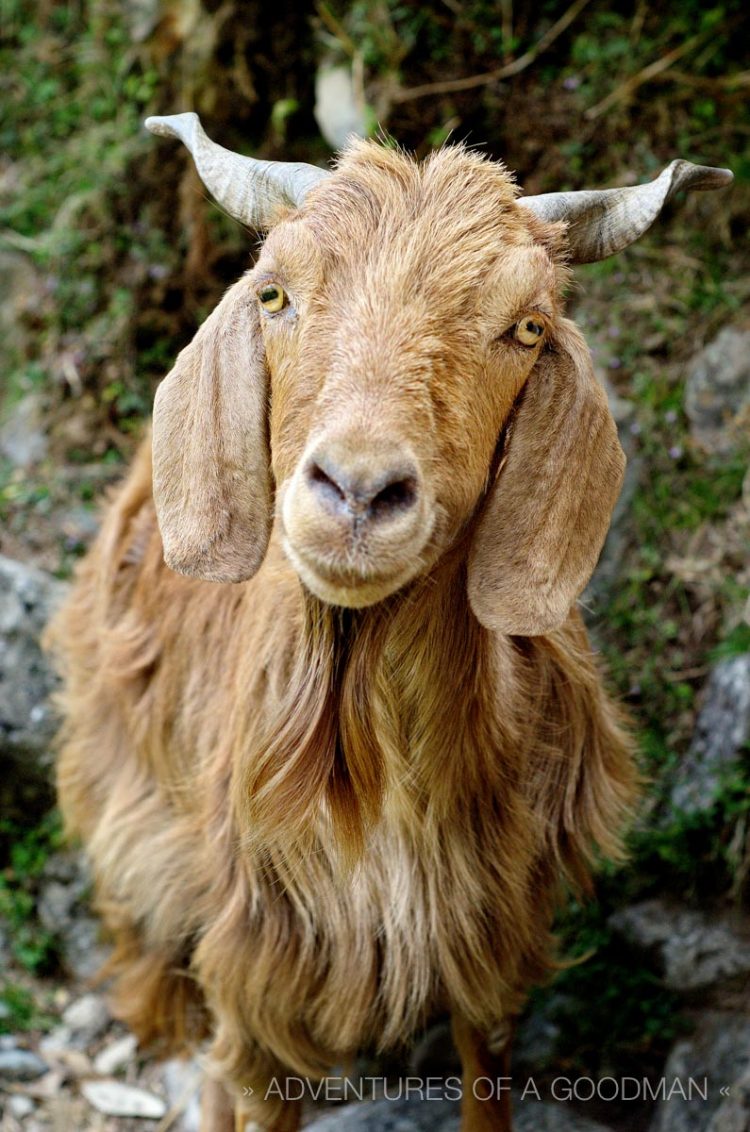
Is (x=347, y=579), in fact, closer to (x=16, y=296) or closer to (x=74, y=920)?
(x=74, y=920)

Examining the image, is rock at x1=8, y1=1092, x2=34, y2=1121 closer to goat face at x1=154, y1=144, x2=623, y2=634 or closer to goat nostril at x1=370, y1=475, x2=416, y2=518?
goat face at x1=154, y1=144, x2=623, y2=634

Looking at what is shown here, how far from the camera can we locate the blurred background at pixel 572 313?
4.34 metres

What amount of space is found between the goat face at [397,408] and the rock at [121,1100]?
8.42 ft

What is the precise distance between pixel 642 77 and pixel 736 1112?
3.90 m

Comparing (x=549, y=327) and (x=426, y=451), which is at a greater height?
(x=549, y=327)

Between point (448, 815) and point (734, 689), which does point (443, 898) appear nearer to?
point (448, 815)

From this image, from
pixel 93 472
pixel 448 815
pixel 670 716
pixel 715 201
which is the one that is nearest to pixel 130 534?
pixel 93 472

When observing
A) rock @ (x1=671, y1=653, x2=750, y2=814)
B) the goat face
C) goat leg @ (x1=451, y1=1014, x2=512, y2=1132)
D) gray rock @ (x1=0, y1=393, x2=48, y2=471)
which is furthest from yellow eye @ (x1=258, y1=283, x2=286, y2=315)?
gray rock @ (x1=0, y1=393, x2=48, y2=471)

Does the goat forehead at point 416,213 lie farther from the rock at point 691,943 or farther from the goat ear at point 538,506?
the rock at point 691,943

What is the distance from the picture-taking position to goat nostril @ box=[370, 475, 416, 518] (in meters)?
2.34

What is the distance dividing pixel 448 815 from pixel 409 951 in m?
0.43

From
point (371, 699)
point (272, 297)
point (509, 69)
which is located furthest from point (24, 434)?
point (371, 699)

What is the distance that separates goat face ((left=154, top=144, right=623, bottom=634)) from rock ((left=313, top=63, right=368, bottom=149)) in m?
2.39

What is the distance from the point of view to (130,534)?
443 cm
